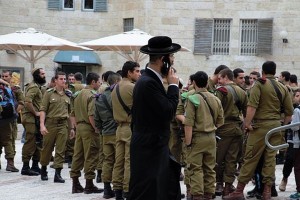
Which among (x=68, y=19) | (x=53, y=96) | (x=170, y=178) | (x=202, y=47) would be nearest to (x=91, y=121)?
(x=53, y=96)

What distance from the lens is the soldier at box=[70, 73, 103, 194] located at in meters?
11.8

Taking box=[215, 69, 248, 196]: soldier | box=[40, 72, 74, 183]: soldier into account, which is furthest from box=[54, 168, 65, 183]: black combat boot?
box=[215, 69, 248, 196]: soldier

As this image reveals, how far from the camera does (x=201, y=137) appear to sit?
1023 centimetres

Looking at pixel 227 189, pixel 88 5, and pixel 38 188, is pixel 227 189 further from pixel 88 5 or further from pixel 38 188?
pixel 88 5

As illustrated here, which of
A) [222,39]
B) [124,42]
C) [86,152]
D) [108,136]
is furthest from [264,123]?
[222,39]

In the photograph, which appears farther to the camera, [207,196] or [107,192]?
[107,192]

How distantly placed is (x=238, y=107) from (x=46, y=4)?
58.4 feet

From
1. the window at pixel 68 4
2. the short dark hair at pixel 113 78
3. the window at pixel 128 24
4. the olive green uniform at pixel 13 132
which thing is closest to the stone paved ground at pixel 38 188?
the olive green uniform at pixel 13 132

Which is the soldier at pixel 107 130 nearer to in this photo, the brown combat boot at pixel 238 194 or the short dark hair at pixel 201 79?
the short dark hair at pixel 201 79

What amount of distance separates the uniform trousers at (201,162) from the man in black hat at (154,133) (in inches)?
114

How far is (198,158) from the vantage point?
403 inches

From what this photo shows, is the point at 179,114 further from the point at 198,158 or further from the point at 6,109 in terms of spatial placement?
the point at 6,109

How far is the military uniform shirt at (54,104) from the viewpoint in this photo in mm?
12820

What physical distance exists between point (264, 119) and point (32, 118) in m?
5.04
